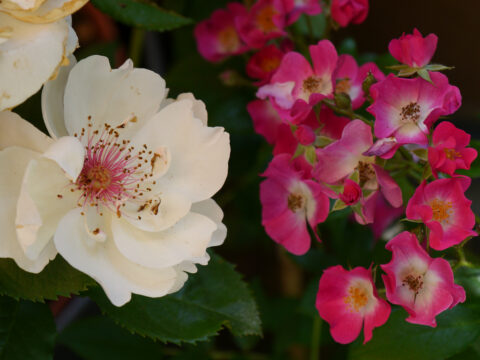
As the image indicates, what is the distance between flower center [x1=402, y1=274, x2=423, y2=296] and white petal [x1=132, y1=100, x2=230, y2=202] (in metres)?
0.15

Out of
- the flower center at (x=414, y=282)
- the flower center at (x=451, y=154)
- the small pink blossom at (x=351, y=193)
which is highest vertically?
the flower center at (x=451, y=154)

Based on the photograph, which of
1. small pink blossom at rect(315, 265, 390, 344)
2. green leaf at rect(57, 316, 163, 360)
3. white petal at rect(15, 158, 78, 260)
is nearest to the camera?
white petal at rect(15, 158, 78, 260)

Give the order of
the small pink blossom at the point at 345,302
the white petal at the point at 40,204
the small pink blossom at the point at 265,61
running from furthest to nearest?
the small pink blossom at the point at 265,61 < the small pink blossom at the point at 345,302 < the white petal at the point at 40,204

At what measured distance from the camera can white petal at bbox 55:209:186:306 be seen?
383 mm

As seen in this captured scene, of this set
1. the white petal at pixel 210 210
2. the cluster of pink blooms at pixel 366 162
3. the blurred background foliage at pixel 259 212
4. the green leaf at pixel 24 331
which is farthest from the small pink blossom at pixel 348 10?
the green leaf at pixel 24 331

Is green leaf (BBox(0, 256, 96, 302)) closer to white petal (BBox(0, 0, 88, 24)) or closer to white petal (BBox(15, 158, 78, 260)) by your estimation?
white petal (BBox(15, 158, 78, 260))

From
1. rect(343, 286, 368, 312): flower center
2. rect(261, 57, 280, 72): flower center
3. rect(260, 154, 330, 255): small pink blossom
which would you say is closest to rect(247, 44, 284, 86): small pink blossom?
rect(261, 57, 280, 72): flower center

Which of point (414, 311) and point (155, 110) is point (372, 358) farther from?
point (155, 110)

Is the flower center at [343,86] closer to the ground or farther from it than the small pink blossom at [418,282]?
farther from it

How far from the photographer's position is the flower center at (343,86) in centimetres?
51

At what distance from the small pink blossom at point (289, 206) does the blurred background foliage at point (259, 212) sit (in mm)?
37

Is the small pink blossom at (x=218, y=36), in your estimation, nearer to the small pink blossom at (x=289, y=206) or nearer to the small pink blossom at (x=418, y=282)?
the small pink blossom at (x=289, y=206)

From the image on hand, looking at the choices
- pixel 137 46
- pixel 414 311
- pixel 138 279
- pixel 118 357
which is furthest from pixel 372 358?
pixel 137 46

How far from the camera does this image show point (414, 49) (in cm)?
44
